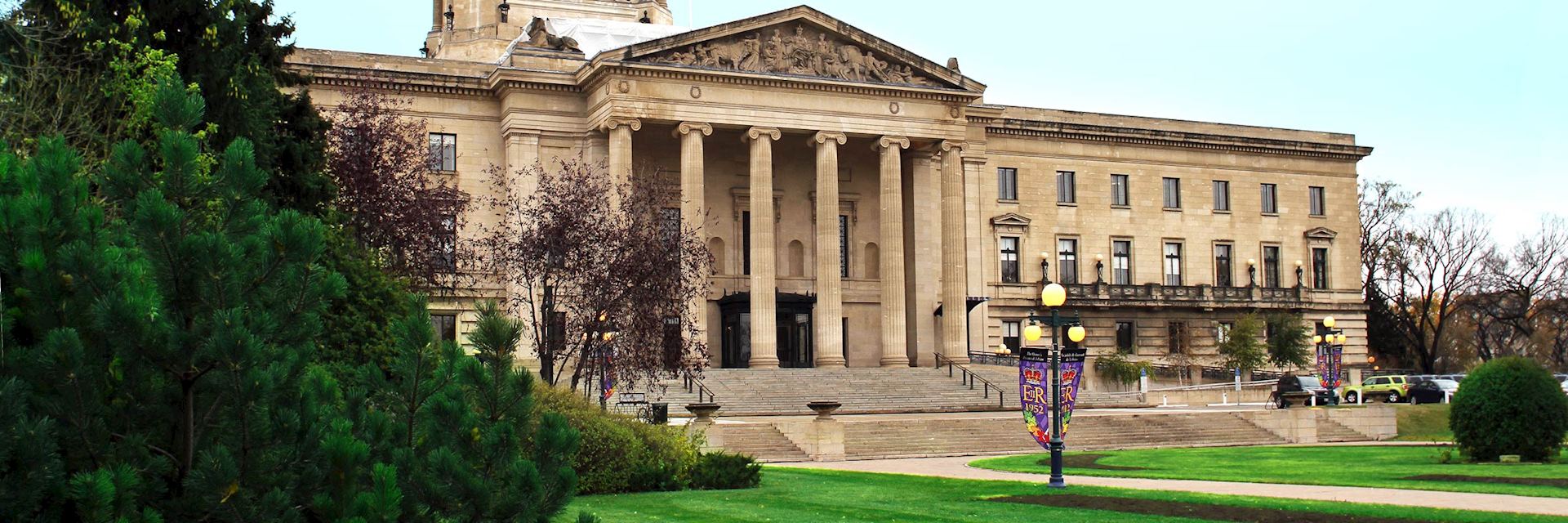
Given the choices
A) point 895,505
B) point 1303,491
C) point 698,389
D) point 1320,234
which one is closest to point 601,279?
point 698,389

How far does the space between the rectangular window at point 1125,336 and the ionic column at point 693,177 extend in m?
21.1

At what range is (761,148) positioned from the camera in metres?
54.1

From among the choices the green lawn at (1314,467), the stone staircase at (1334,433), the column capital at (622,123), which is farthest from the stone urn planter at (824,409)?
the column capital at (622,123)

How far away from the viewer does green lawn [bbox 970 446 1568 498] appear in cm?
2433

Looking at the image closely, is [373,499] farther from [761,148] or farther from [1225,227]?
[1225,227]

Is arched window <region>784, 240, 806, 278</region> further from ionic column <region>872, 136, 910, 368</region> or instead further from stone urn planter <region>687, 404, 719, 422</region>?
stone urn planter <region>687, 404, 719, 422</region>

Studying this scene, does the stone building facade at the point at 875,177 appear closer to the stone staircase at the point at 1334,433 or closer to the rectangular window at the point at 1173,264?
the rectangular window at the point at 1173,264

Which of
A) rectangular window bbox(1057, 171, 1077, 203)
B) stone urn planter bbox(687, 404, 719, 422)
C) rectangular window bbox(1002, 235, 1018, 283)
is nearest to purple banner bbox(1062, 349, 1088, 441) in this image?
stone urn planter bbox(687, 404, 719, 422)

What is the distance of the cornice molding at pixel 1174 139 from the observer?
64.3 m

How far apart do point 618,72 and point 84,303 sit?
44959 millimetres

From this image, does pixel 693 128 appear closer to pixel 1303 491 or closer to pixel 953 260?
pixel 953 260

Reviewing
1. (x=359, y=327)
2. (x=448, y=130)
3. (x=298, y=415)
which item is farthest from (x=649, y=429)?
(x=448, y=130)

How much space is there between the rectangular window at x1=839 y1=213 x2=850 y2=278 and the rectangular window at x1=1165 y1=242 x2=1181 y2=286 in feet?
52.3

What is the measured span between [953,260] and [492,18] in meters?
24.7
